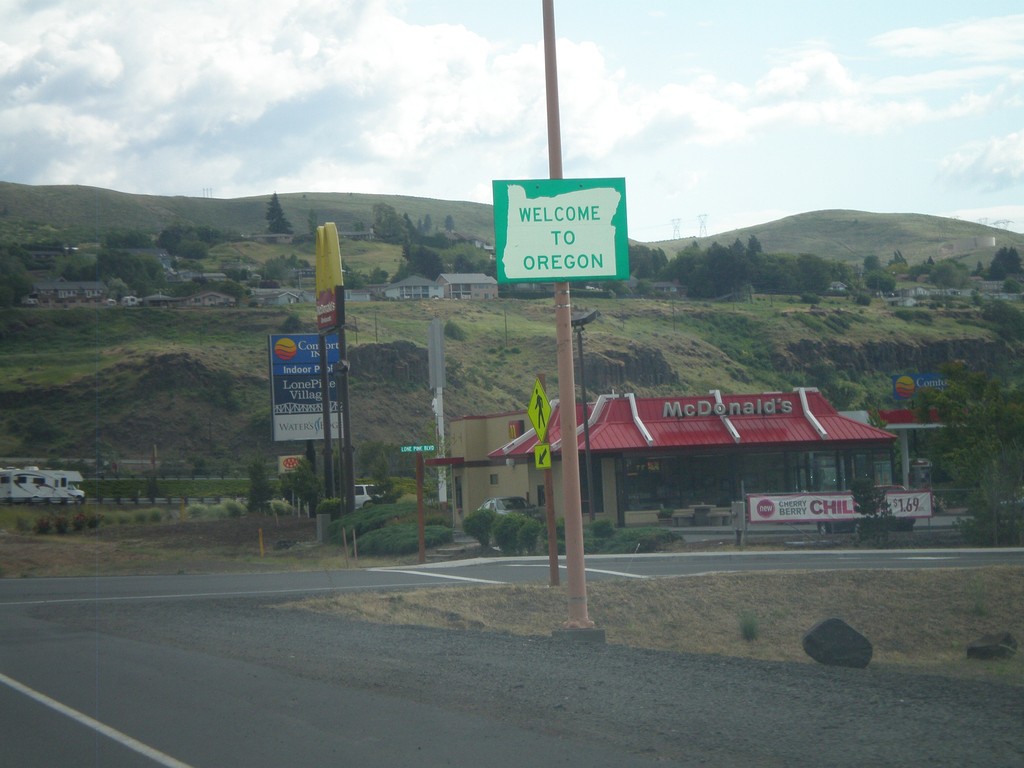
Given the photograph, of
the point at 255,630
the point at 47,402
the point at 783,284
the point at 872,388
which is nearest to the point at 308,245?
the point at 783,284

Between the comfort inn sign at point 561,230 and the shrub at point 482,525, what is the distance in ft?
66.7

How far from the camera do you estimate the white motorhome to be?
58188mm

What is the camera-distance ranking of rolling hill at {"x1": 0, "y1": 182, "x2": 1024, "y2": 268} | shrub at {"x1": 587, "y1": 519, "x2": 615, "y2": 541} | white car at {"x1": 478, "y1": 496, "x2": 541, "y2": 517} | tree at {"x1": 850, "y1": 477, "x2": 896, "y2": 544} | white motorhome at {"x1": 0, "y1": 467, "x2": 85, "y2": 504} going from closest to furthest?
tree at {"x1": 850, "y1": 477, "x2": 896, "y2": 544}, shrub at {"x1": 587, "y1": 519, "x2": 615, "y2": 541}, white car at {"x1": 478, "y1": 496, "x2": 541, "y2": 517}, white motorhome at {"x1": 0, "y1": 467, "x2": 85, "y2": 504}, rolling hill at {"x1": 0, "y1": 182, "x2": 1024, "y2": 268}

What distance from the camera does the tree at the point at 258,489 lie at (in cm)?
5550

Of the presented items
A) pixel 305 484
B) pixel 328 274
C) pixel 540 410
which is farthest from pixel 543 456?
pixel 305 484

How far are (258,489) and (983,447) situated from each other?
37.2 meters

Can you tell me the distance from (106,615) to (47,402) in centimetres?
6523

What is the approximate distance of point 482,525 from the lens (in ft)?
108

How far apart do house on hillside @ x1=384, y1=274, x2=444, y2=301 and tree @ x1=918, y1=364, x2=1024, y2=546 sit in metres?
82.0

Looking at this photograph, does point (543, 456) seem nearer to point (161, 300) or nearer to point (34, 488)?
point (34, 488)

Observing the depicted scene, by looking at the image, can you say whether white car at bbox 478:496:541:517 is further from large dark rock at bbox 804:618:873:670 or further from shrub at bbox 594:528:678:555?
large dark rock at bbox 804:618:873:670

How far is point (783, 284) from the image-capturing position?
371ft

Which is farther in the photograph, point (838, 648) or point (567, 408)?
point (567, 408)

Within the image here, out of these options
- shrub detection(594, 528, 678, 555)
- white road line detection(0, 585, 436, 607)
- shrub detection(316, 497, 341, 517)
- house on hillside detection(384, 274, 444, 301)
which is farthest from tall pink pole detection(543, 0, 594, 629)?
house on hillside detection(384, 274, 444, 301)
